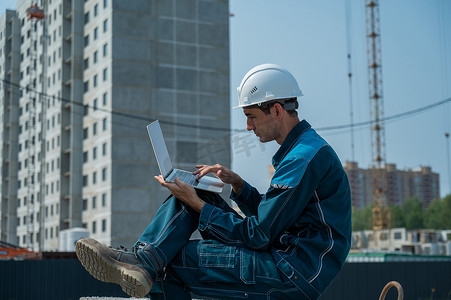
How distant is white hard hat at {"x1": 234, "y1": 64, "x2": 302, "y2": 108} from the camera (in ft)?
13.5

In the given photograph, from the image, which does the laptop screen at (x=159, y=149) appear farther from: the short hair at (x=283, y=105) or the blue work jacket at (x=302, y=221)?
the short hair at (x=283, y=105)

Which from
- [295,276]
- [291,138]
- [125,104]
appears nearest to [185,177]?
[291,138]

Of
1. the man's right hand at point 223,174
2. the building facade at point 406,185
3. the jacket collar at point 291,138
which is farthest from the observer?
the building facade at point 406,185

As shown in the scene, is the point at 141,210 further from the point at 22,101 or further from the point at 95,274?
the point at 95,274

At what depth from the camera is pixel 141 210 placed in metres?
56.6

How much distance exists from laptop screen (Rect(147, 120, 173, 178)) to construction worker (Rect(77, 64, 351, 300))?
26 centimetres

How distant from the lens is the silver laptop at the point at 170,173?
4080 mm

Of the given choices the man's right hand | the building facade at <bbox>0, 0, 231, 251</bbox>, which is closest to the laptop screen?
the man's right hand

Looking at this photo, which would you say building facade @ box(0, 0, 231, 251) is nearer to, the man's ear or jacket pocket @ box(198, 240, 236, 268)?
the man's ear

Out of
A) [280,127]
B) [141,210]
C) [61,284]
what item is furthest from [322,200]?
[141,210]

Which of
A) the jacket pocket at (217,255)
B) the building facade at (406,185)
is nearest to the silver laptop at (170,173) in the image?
the jacket pocket at (217,255)

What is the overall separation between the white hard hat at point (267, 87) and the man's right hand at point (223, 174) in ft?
1.52

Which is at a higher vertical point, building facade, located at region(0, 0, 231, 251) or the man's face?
building facade, located at region(0, 0, 231, 251)

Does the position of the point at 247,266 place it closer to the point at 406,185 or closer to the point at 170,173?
the point at 170,173
